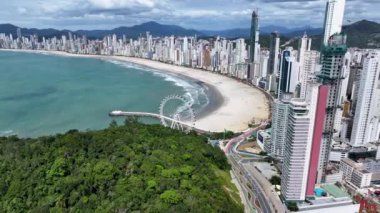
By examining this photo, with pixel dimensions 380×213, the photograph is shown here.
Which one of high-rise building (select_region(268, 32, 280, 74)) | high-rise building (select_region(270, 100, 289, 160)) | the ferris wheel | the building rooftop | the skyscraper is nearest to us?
the building rooftop

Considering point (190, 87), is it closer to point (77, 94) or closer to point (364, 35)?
point (77, 94)

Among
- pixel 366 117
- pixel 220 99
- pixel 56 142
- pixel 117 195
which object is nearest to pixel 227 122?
pixel 220 99

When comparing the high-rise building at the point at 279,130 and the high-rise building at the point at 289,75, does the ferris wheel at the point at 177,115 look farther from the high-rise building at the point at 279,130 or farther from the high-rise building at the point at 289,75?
the high-rise building at the point at 289,75

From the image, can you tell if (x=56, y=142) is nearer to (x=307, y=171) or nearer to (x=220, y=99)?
(x=307, y=171)

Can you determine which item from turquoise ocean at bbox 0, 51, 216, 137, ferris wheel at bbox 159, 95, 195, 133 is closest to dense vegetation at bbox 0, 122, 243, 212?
ferris wheel at bbox 159, 95, 195, 133

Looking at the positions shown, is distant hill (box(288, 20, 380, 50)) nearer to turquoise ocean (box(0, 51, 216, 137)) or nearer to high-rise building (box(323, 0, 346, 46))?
turquoise ocean (box(0, 51, 216, 137))

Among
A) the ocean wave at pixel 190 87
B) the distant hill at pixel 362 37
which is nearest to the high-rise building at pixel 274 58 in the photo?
the ocean wave at pixel 190 87
